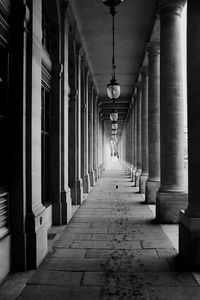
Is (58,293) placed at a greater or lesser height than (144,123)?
lesser

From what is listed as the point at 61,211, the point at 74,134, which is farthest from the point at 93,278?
the point at 74,134

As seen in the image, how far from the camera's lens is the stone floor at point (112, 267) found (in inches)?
203

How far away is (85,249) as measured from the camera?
7.63 metres

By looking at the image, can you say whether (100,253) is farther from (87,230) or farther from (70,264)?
(87,230)

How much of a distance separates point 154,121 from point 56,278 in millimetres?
10160

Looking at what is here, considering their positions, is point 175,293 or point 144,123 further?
point 144,123

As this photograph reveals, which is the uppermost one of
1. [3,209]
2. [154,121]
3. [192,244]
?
[154,121]

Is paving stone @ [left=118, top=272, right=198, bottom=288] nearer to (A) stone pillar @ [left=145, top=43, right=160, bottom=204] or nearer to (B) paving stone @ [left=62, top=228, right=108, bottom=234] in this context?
(B) paving stone @ [left=62, top=228, right=108, bottom=234]

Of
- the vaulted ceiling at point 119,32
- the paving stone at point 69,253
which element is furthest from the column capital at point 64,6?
the paving stone at point 69,253

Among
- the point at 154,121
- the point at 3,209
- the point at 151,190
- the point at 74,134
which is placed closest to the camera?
the point at 3,209

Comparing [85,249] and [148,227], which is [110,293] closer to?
[85,249]

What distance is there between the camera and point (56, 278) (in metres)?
5.79

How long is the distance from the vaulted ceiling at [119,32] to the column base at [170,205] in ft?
22.7

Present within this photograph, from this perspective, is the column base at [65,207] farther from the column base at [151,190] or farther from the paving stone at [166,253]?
the column base at [151,190]
